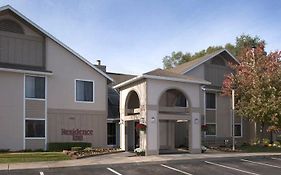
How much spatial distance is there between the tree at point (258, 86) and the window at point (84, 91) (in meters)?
11.3

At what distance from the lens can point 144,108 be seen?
78.8ft

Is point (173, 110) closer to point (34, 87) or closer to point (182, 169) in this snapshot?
point (182, 169)

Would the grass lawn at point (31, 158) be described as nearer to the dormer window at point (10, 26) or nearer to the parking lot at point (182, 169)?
the parking lot at point (182, 169)

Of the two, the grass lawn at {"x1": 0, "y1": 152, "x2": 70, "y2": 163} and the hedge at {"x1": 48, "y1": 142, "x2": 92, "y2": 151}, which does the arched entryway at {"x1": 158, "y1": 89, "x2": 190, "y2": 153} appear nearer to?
the hedge at {"x1": 48, "y1": 142, "x2": 92, "y2": 151}

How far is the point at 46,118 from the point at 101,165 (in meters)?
10.0

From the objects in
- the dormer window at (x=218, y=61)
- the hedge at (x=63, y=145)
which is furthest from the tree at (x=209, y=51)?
the hedge at (x=63, y=145)

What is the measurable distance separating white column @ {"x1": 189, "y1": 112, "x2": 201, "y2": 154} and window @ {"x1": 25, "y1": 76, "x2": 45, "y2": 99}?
401 inches

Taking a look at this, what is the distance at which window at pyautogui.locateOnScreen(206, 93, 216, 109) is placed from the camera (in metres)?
34.7

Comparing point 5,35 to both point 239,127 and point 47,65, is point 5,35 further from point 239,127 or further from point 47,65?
point 239,127

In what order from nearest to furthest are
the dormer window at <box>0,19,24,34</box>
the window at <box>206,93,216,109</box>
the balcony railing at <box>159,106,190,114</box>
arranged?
the balcony railing at <box>159,106,190,114</box> < the dormer window at <box>0,19,24,34</box> < the window at <box>206,93,216,109</box>

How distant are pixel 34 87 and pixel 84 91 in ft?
12.2

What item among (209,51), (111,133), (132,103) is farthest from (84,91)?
(209,51)

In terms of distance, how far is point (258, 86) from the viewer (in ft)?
104

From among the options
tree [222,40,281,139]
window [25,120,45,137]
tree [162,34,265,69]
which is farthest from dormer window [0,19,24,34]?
tree [162,34,265,69]
